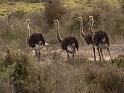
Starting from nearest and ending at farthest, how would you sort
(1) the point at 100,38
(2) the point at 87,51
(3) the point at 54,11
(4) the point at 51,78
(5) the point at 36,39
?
(4) the point at 51,78 < (1) the point at 100,38 < (5) the point at 36,39 < (2) the point at 87,51 < (3) the point at 54,11

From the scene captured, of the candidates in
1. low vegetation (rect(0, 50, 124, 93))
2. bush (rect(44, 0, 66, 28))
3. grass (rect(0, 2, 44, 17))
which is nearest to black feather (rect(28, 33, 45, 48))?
low vegetation (rect(0, 50, 124, 93))

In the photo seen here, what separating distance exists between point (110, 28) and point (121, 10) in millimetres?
3120

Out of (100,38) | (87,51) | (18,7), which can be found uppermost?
(100,38)

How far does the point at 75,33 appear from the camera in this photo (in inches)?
917

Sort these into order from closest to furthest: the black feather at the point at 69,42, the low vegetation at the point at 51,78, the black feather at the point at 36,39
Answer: the low vegetation at the point at 51,78 → the black feather at the point at 69,42 → the black feather at the point at 36,39

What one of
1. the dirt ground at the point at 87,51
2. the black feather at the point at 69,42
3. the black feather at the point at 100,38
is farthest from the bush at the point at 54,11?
the black feather at the point at 100,38

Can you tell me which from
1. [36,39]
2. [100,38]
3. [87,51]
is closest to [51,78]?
[100,38]

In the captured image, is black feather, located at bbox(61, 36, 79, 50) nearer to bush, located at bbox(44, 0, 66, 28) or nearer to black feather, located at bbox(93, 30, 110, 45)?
black feather, located at bbox(93, 30, 110, 45)

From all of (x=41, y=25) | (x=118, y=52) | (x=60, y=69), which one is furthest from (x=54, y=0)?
(x=60, y=69)

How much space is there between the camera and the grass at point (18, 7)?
32.0m

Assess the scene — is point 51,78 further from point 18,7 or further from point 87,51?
point 18,7

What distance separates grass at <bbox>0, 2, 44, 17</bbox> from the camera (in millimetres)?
32050

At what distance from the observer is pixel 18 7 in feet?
113

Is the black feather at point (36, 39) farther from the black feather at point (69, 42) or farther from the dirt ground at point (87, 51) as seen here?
the black feather at point (69, 42)
